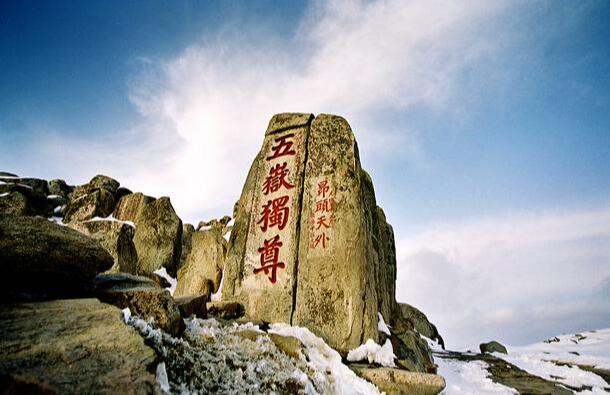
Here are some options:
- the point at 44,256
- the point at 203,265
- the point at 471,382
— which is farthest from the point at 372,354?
the point at 203,265

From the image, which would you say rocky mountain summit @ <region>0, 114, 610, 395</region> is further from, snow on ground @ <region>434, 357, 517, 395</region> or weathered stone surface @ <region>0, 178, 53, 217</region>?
weathered stone surface @ <region>0, 178, 53, 217</region>

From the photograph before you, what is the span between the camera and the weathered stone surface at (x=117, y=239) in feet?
48.1

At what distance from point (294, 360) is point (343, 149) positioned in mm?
4140

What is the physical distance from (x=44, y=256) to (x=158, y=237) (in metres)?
14.9

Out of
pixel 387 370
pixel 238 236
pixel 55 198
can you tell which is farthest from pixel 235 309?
pixel 55 198

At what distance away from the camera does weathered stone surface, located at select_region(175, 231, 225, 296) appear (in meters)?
10.6

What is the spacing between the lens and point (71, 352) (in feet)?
7.07

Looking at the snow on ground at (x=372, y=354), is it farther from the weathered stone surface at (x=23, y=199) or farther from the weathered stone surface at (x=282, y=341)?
the weathered stone surface at (x=23, y=199)

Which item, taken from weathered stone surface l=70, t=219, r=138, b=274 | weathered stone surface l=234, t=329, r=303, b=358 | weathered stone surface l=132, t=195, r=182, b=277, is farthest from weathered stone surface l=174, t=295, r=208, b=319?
→ weathered stone surface l=132, t=195, r=182, b=277

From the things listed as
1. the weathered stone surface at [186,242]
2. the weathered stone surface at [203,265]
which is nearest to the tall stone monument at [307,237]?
the weathered stone surface at [203,265]

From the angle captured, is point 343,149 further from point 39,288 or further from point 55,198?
point 55,198

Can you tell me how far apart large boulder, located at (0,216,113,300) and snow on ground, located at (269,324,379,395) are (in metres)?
2.60

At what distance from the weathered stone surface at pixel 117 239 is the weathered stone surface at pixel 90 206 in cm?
Answer: 90

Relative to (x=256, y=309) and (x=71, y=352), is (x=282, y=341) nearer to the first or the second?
(x=256, y=309)
